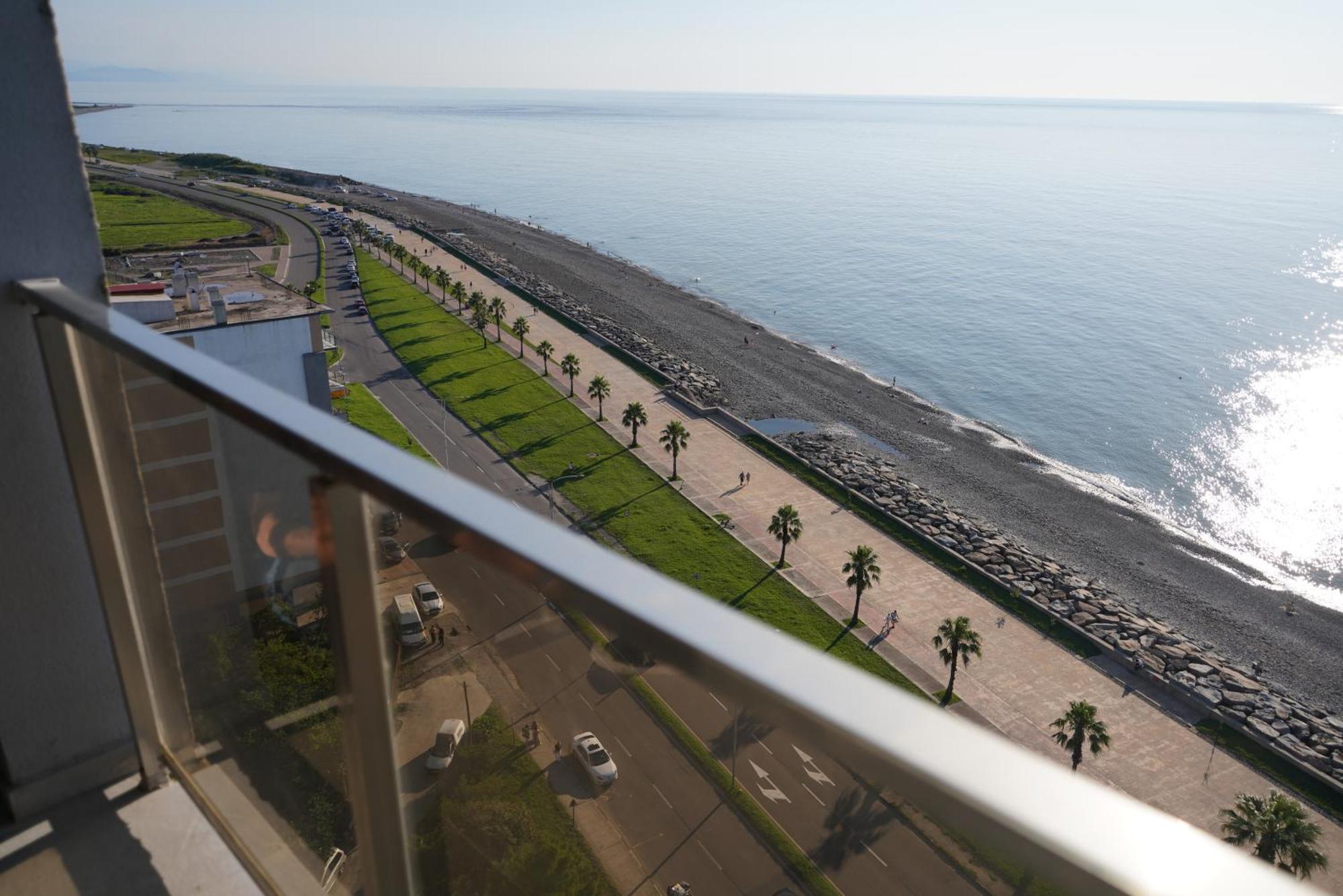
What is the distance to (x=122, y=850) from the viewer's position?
89.2 inches

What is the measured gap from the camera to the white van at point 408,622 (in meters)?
1.25

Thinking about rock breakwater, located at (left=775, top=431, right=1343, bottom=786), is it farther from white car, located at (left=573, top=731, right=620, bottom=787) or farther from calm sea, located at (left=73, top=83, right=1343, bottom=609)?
white car, located at (left=573, top=731, right=620, bottom=787)

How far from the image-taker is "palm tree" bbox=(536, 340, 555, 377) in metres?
34.8

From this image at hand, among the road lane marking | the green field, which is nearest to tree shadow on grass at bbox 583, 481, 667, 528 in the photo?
the road lane marking

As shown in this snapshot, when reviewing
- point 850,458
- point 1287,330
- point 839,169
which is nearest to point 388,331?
point 850,458

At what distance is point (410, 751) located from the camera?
130 centimetres

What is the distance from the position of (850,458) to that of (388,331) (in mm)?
22425

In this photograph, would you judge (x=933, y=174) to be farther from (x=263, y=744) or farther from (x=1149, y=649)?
(x=263, y=744)

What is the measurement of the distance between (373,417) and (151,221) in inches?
1586

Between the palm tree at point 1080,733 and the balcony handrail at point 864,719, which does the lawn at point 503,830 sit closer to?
the balcony handrail at point 864,719

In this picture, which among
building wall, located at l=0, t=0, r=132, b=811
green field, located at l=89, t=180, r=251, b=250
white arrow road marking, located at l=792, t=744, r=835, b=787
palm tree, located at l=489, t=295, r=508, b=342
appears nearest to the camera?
white arrow road marking, located at l=792, t=744, r=835, b=787

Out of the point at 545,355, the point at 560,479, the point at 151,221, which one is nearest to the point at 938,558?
the point at 560,479

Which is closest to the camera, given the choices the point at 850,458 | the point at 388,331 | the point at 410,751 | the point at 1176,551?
the point at 410,751

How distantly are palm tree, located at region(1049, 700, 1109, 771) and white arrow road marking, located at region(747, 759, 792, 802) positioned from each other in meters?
16.5
